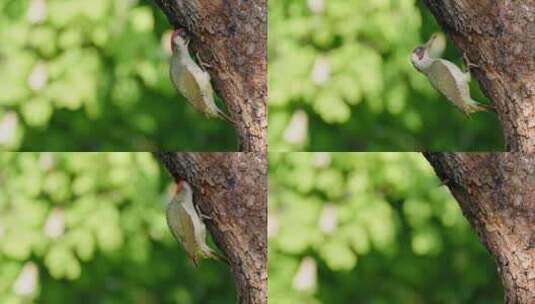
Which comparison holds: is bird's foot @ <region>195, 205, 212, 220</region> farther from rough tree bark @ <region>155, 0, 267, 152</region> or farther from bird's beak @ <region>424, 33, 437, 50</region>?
bird's beak @ <region>424, 33, 437, 50</region>

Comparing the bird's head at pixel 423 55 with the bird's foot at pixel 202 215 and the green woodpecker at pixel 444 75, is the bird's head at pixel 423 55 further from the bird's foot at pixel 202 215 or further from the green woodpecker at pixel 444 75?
the bird's foot at pixel 202 215

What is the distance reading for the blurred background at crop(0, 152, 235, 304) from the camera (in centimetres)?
278

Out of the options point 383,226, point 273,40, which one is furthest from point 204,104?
point 383,226

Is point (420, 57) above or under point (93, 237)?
above

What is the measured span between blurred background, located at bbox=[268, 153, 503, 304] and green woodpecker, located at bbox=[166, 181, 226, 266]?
0.73 ft

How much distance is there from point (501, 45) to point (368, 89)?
1.33 feet

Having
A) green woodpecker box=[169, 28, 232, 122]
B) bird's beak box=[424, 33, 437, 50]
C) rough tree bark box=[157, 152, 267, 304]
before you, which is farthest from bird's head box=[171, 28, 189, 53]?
bird's beak box=[424, 33, 437, 50]

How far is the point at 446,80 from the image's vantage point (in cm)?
283

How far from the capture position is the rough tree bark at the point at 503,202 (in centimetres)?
280

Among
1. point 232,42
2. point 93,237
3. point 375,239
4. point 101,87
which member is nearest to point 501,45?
point 375,239

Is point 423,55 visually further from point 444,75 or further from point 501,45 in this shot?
point 501,45

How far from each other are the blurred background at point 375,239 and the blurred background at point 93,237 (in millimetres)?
244

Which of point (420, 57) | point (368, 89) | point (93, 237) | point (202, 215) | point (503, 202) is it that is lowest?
point (93, 237)

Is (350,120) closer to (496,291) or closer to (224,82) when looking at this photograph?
(224,82)
